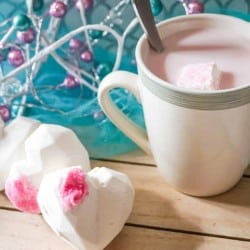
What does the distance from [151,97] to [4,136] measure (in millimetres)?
138

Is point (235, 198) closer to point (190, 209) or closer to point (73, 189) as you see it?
point (190, 209)

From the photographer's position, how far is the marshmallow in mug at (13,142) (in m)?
0.51

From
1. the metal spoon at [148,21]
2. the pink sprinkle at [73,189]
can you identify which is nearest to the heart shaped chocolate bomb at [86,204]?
the pink sprinkle at [73,189]

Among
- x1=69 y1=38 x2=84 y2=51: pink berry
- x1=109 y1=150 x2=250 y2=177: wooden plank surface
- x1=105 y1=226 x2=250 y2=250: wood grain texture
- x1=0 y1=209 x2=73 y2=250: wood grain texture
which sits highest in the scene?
x1=69 y1=38 x2=84 y2=51: pink berry

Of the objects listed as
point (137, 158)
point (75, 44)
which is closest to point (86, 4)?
point (75, 44)

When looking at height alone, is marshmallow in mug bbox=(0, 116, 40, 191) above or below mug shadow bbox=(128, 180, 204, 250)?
above

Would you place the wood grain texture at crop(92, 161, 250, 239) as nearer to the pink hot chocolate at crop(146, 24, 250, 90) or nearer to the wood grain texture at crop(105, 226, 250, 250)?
the wood grain texture at crop(105, 226, 250, 250)

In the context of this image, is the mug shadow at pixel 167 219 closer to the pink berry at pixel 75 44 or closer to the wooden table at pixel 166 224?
the wooden table at pixel 166 224

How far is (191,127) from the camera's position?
1.46ft

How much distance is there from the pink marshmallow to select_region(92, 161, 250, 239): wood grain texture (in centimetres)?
11

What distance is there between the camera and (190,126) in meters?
0.44

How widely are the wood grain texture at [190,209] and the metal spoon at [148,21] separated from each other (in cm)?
12

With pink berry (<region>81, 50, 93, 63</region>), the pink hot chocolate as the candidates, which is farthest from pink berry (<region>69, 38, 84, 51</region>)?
the pink hot chocolate

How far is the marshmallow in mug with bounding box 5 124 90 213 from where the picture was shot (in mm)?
484
